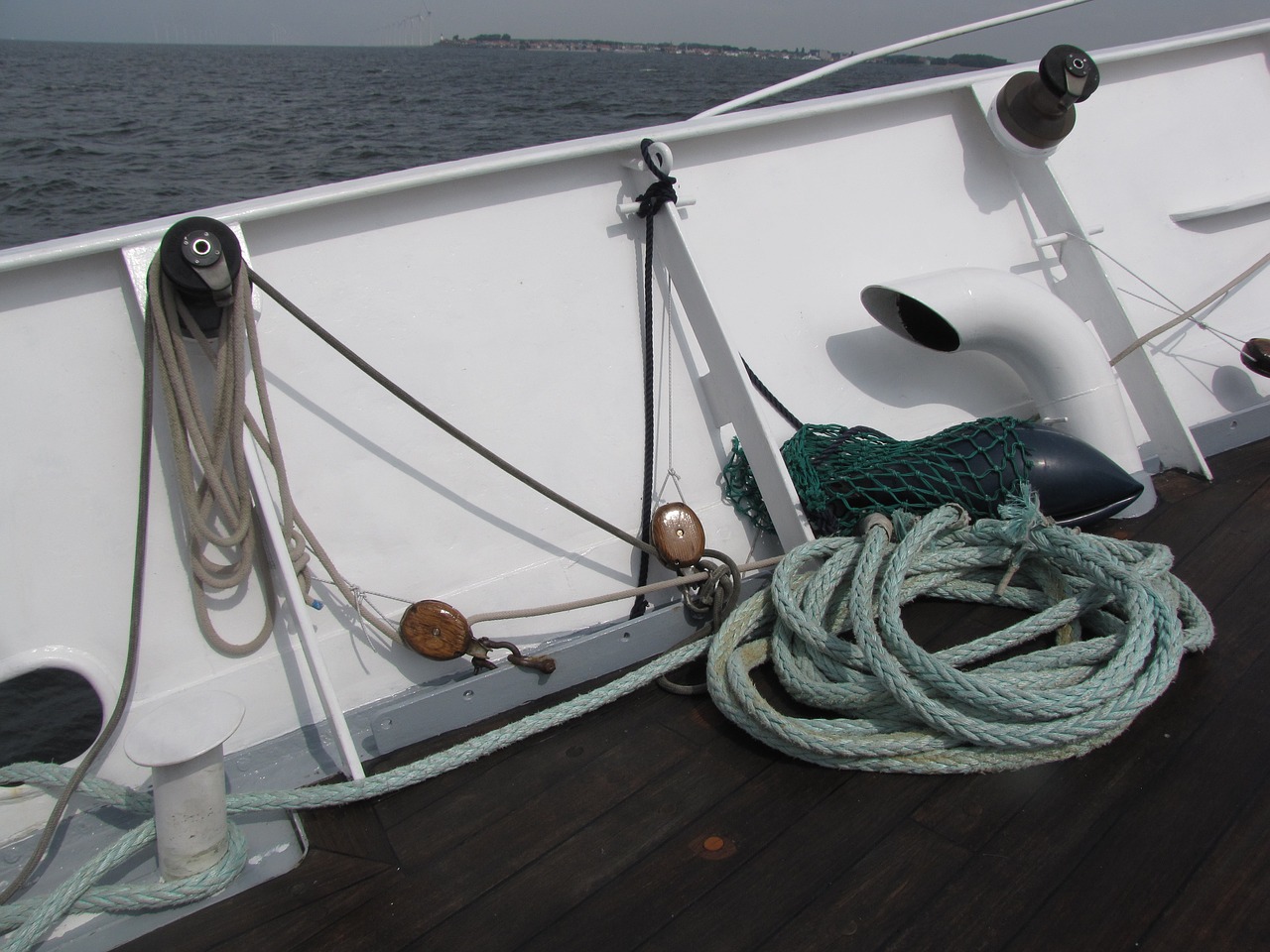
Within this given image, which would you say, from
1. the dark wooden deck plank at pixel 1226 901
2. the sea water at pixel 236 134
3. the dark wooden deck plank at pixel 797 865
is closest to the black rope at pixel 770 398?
the dark wooden deck plank at pixel 797 865

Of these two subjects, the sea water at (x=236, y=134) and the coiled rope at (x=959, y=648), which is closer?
the coiled rope at (x=959, y=648)

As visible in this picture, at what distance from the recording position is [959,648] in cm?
176

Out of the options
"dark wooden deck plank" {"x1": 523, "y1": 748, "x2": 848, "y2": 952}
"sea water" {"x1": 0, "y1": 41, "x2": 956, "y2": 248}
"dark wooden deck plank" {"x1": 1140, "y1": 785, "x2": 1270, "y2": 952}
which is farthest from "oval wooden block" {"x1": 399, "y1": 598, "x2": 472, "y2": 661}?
"sea water" {"x1": 0, "y1": 41, "x2": 956, "y2": 248}

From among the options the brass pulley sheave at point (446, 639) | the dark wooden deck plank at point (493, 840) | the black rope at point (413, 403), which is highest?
the black rope at point (413, 403)

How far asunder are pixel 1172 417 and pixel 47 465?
8.55ft

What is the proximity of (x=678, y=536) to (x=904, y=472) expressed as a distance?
521 mm

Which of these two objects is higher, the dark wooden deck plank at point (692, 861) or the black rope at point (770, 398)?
the black rope at point (770, 398)

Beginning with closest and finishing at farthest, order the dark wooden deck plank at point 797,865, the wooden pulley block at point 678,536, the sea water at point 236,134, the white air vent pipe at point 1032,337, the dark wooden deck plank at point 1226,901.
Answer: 1. the dark wooden deck plank at point 1226,901
2. the dark wooden deck plank at point 797,865
3. the wooden pulley block at point 678,536
4. the white air vent pipe at point 1032,337
5. the sea water at point 236,134

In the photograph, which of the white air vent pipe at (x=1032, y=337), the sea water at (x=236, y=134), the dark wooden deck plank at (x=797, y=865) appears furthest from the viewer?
the sea water at (x=236, y=134)

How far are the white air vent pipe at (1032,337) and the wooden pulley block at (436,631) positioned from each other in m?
1.27

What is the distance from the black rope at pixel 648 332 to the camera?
215cm

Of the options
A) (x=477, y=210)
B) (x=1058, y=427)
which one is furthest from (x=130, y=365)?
(x=1058, y=427)

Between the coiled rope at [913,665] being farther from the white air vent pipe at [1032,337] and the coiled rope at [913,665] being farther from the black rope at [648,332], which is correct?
the white air vent pipe at [1032,337]

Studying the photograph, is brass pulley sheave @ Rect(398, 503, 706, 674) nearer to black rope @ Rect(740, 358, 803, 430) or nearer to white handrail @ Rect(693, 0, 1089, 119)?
black rope @ Rect(740, 358, 803, 430)
